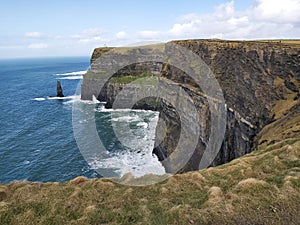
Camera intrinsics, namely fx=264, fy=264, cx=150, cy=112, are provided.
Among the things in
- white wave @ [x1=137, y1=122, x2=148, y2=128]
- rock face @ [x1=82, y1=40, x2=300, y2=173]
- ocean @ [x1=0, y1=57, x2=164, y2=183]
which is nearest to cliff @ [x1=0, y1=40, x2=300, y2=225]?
rock face @ [x1=82, y1=40, x2=300, y2=173]

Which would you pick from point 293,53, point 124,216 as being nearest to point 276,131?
point 293,53

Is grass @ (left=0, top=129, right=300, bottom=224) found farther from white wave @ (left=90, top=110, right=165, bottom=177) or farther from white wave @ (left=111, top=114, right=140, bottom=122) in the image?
→ white wave @ (left=111, top=114, right=140, bottom=122)

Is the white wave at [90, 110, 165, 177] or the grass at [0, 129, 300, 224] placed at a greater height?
the grass at [0, 129, 300, 224]

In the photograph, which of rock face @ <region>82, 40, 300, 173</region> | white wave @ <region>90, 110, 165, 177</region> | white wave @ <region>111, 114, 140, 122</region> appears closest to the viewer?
rock face @ <region>82, 40, 300, 173</region>

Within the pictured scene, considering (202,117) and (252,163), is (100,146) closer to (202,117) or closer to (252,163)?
(202,117)

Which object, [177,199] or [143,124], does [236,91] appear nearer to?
[177,199]

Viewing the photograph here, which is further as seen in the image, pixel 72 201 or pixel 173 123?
pixel 173 123

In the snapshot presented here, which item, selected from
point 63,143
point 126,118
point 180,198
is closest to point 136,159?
point 63,143
